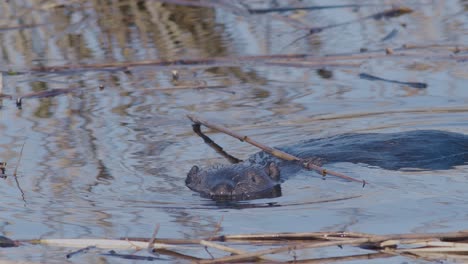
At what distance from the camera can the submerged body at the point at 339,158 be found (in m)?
5.34

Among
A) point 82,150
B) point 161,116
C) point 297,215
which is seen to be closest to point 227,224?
point 297,215

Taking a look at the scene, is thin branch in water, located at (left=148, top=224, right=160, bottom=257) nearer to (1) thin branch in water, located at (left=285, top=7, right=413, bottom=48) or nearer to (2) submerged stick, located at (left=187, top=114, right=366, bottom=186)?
(2) submerged stick, located at (left=187, top=114, right=366, bottom=186)

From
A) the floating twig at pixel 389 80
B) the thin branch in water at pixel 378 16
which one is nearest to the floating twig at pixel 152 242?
the floating twig at pixel 389 80

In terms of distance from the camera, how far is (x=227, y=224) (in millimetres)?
4539

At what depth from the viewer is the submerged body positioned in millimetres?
5340

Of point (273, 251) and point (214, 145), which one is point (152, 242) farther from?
point (214, 145)

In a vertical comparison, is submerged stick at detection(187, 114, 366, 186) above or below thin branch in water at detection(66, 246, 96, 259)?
below

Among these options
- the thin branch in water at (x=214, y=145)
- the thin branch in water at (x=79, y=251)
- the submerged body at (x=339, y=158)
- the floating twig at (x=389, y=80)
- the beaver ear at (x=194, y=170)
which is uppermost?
the thin branch in water at (x=79, y=251)

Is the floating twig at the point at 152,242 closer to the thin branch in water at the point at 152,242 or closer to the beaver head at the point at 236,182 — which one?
the thin branch in water at the point at 152,242

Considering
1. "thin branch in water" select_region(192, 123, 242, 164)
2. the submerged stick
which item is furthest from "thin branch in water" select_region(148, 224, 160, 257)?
"thin branch in water" select_region(192, 123, 242, 164)

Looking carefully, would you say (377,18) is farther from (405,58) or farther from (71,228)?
(71,228)

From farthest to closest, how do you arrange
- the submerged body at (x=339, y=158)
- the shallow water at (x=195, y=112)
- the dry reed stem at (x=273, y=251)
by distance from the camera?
the submerged body at (x=339, y=158), the shallow water at (x=195, y=112), the dry reed stem at (x=273, y=251)

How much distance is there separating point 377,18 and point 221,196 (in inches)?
180

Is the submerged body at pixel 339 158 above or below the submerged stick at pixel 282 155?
below
